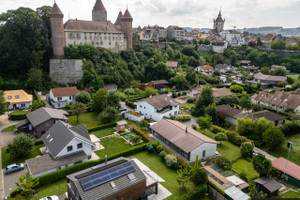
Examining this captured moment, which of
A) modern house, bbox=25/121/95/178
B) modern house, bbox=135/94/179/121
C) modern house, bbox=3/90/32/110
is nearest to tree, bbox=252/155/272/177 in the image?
modern house, bbox=135/94/179/121

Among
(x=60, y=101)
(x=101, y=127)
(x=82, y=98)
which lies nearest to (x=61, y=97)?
(x=60, y=101)

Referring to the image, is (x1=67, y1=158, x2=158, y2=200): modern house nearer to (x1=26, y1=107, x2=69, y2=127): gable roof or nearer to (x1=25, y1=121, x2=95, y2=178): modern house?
(x1=25, y1=121, x2=95, y2=178): modern house

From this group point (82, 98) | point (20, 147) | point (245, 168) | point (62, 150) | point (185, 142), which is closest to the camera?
point (62, 150)

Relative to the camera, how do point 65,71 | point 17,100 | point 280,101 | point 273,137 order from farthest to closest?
1. point 65,71
2. point 280,101
3. point 17,100
4. point 273,137

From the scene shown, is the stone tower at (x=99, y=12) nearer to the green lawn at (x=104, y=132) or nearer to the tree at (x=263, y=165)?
the green lawn at (x=104, y=132)

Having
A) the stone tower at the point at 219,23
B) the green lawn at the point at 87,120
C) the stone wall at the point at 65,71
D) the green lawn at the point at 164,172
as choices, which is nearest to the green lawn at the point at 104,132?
the green lawn at the point at 87,120

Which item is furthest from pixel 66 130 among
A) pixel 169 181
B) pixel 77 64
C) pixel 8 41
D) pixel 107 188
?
pixel 8 41

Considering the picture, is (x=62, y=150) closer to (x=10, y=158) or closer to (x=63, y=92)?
(x=10, y=158)
